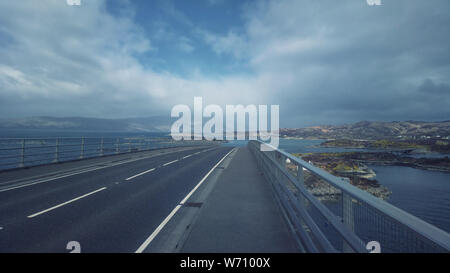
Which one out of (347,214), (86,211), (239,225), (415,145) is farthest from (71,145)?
(415,145)

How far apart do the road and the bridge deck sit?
43.2 inches

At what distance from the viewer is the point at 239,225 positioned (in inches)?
225

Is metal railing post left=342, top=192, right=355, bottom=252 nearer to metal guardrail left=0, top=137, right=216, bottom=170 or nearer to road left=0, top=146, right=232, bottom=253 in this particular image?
road left=0, top=146, right=232, bottom=253

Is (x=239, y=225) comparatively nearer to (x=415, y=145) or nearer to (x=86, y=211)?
(x=86, y=211)

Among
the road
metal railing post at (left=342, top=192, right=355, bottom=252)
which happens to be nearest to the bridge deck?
the road

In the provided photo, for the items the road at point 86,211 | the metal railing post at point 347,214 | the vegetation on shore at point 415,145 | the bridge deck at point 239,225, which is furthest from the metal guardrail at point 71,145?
the vegetation on shore at point 415,145

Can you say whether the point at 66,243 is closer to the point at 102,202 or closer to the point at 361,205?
the point at 102,202

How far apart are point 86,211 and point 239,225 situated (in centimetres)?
428

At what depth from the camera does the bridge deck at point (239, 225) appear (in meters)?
4.62

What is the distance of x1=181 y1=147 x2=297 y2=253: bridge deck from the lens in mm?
4621

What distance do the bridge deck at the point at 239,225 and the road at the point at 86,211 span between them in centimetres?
110

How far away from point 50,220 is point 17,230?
2.28 feet

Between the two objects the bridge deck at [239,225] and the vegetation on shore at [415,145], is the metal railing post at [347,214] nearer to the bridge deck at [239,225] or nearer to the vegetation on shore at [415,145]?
the bridge deck at [239,225]
